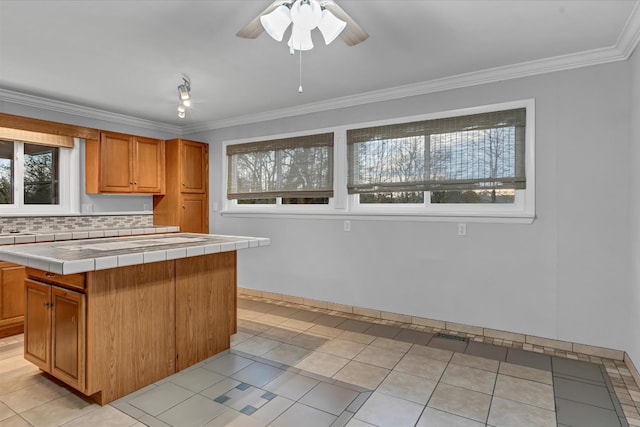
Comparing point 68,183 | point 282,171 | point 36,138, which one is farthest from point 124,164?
point 282,171

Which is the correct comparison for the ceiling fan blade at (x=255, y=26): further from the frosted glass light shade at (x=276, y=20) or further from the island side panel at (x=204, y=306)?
the island side panel at (x=204, y=306)

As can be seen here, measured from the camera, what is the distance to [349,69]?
323 cm

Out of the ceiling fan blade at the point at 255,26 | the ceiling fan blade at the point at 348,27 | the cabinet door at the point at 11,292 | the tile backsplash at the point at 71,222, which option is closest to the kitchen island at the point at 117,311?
the cabinet door at the point at 11,292

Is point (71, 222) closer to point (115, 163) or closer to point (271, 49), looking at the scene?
point (115, 163)

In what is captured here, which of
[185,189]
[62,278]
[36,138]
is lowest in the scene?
[62,278]

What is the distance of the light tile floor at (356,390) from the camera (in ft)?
6.89

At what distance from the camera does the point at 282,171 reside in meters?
4.63

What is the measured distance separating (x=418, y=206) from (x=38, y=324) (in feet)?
10.6

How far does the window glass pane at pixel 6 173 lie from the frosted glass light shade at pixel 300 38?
3.68 meters

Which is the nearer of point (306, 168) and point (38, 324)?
point (38, 324)

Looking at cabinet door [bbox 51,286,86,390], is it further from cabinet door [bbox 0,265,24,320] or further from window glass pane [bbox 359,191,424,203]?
window glass pane [bbox 359,191,424,203]

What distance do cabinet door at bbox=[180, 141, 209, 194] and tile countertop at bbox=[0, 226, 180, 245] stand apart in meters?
0.62

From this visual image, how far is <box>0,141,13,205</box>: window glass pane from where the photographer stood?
3.97m

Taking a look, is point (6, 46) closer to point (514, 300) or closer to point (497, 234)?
point (497, 234)
